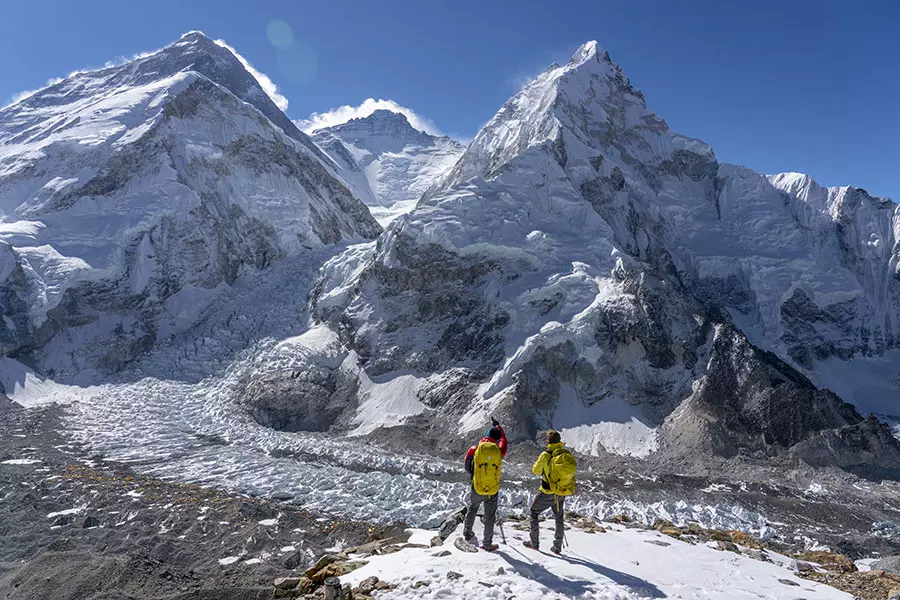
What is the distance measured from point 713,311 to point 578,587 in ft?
146

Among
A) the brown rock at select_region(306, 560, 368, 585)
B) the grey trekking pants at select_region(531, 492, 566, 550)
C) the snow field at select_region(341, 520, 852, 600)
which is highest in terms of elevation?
the grey trekking pants at select_region(531, 492, 566, 550)

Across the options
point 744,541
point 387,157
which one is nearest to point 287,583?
point 744,541

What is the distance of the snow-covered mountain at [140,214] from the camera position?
189ft

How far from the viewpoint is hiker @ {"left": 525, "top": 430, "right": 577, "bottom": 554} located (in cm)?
1306

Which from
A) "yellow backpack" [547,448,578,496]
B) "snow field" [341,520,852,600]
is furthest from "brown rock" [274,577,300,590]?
"yellow backpack" [547,448,578,496]

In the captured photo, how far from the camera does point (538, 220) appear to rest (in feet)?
192

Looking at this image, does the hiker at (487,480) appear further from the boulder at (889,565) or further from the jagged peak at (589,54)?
the jagged peak at (589,54)

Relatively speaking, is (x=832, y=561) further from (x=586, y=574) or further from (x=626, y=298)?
(x=626, y=298)

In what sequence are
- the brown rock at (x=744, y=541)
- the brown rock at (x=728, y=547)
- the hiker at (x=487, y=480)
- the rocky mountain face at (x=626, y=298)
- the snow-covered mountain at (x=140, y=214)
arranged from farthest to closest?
the snow-covered mountain at (x=140, y=214) < the rocky mountain face at (x=626, y=298) < the brown rock at (x=744, y=541) < the brown rock at (x=728, y=547) < the hiker at (x=487, y=480)

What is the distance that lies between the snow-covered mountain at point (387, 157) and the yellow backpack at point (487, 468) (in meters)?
101

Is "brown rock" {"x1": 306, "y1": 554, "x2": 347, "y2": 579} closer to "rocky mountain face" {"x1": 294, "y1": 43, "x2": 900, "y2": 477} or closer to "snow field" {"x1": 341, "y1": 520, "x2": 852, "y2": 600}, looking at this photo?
"snow field" {"x1": 341, "y1": 520, "x2": 852, "y2": 600}

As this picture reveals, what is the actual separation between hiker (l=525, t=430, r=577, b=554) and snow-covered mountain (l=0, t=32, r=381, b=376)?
178 feet

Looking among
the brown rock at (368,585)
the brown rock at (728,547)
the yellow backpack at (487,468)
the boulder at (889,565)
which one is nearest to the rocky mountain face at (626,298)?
the boulder at (889,565)

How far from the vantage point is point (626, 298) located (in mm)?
47719
